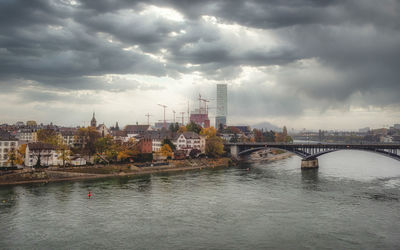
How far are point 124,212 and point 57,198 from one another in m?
16.4

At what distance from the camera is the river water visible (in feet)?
111

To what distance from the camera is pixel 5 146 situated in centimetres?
8394

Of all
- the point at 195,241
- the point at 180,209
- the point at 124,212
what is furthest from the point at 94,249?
the point at 180,209

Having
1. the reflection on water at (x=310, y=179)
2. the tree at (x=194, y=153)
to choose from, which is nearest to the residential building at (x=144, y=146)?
the tree at (x=194, y=153)

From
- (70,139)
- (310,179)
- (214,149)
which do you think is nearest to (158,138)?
(214,149)

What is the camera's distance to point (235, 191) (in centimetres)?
6075

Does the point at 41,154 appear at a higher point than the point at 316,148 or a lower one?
lower

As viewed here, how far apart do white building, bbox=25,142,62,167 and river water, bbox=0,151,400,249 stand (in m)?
18.1

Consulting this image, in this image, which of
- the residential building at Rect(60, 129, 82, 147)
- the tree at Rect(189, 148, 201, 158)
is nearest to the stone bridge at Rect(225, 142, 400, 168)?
the tree at Rect(189, 148, 201, 158)

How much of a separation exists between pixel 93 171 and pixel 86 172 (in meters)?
2.09

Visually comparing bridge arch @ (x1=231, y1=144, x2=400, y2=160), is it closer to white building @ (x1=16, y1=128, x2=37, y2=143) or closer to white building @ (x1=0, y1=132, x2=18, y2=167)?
white building @ (x1=0, y1=132, x2=18, y2=167)

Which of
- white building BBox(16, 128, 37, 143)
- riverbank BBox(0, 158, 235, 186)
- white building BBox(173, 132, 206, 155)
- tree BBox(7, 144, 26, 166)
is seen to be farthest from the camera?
white building BBox(16, 128, 37, 143)

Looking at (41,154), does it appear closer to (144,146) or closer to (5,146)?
(5,146)

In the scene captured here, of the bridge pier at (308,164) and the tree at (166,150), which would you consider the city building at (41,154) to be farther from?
the bridge pier at (308,164)
